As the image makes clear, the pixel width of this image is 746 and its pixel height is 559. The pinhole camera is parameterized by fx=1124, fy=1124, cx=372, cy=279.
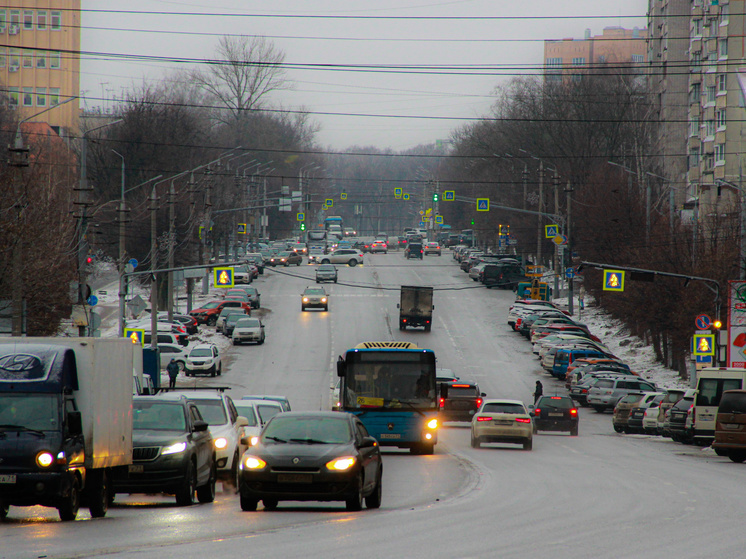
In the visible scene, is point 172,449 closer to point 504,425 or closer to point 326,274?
point 504,425

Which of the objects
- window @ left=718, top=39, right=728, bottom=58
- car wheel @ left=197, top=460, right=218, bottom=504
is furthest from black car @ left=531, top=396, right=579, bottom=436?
window @ left=718, top=39, right=728, bottom=58

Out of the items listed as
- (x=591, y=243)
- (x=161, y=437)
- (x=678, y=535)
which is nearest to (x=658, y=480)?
(x=678, y=535)

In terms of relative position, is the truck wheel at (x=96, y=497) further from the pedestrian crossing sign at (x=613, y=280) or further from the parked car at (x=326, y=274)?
the parked car at (x=326, y=274)

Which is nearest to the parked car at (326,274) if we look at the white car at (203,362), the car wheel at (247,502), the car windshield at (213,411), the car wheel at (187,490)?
the white car at (203,362)

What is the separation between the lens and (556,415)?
36.7 meters

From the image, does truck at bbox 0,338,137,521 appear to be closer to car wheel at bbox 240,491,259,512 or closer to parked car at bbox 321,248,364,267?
car wheel at bbox 240,491,259,512

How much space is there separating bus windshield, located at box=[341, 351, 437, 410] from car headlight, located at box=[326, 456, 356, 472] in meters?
12.8

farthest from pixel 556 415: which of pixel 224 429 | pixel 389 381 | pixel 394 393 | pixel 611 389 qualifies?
pixel 224 429

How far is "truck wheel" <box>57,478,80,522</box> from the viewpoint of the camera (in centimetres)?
1409

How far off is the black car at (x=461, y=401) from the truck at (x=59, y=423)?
936 inches

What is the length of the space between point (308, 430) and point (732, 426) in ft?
48.4

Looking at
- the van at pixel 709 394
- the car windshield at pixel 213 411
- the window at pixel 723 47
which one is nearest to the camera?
the car windshield at pixel 213 411

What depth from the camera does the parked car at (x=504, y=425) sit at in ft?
96.9

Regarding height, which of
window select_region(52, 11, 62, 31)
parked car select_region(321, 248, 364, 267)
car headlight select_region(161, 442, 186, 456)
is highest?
window select_region(52, 11, 62, 31)
